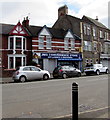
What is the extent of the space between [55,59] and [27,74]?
1213 cm

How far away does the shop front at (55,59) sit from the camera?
28078 millimetres

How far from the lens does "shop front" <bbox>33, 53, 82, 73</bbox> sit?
28.1 meters

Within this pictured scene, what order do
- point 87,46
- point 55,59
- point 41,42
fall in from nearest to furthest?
point 41,42, point 55,59, point 87,46

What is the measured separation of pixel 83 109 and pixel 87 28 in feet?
99.0

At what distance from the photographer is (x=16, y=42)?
26.3 metres

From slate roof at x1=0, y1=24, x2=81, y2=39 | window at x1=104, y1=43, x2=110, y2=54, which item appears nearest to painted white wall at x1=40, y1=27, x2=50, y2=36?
slate roof at x1=0, y1=24, x2=81, y2=39

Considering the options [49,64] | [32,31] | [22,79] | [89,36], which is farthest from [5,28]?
[89,36]

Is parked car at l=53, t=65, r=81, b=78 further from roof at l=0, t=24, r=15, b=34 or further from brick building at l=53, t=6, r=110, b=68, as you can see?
brick building at l=53, t=6, r=110, b=68

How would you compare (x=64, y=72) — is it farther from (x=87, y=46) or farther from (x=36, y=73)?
(x=87, y=46)

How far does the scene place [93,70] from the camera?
83.9 feet

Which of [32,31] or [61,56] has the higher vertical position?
[32,31]

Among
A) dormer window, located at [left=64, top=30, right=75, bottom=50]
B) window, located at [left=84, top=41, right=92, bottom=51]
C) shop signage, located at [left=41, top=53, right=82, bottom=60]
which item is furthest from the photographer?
window, located at [left=84, top=41, right=92, bottom=51]

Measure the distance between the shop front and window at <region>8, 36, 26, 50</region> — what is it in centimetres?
252

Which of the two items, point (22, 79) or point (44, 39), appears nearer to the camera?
point (22, 79)
